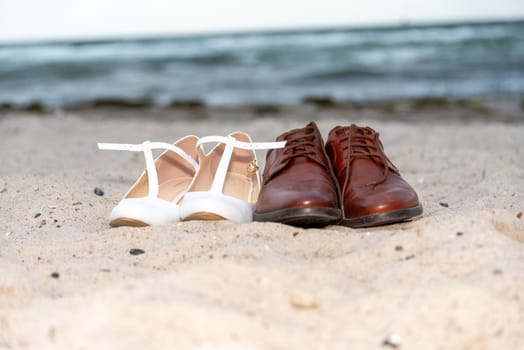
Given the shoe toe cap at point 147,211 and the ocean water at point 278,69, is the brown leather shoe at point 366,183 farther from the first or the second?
the ocean water at point 278,69

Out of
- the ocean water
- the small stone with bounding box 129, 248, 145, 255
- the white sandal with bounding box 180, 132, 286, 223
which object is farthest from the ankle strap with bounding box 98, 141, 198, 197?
the ocean water

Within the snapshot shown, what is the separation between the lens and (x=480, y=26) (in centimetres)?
2295

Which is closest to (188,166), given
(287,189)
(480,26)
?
(287,189)

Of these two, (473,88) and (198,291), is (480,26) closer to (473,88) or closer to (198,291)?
(473,88)

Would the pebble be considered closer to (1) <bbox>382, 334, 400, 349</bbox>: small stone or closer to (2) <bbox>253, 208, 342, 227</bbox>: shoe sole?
(1) <bbox>382, 334, 400, 349</bbox>: small stone

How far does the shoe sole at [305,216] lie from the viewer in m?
2.12

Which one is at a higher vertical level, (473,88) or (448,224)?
(448,224)

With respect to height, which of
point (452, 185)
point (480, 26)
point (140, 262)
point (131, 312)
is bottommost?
point (480, 26)

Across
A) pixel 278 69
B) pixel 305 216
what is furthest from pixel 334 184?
pixel 278 69

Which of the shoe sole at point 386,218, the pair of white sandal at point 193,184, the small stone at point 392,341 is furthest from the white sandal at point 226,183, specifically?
the small stone at point 392,341

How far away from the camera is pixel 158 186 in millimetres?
2557

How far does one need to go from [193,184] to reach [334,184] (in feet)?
1.95

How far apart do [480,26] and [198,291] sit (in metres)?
23.8

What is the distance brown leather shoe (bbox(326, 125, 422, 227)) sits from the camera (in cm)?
217
